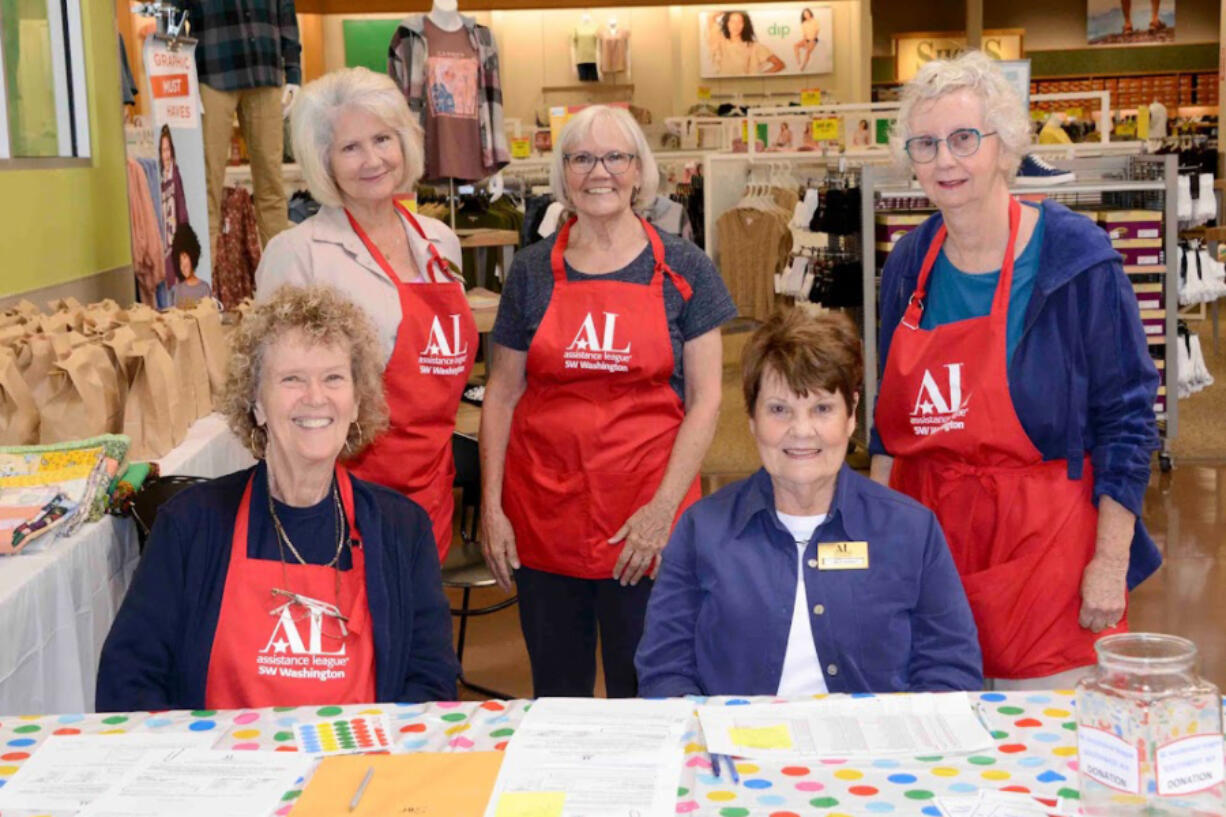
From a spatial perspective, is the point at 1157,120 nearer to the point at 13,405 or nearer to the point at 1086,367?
the point at 1086,367

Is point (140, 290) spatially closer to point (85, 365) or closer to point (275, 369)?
point (85, 365)

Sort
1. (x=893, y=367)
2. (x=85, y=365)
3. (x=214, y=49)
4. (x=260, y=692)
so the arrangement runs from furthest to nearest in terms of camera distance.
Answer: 1. (x=214, y=49)
2. (x=85, y=365)
3. (x=893, y=367)
4. (x=260, y=692)

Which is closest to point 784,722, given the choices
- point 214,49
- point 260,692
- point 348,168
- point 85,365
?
point 260,692

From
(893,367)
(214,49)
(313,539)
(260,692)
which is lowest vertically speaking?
(260,692)

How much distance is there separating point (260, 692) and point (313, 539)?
0.26 metres

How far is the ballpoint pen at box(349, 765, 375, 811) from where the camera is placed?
163cm

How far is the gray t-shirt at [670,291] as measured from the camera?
3082 millimetres

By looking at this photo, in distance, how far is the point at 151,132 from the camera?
515cm

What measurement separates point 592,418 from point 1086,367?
41.2 inches

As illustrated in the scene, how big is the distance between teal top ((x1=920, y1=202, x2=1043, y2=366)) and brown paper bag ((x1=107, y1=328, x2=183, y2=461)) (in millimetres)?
1831

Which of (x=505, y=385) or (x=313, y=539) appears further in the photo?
(x=505, y=385)

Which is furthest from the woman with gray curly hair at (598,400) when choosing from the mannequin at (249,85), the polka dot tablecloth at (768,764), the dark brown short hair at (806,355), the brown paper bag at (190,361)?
the mannequin at (249,85)

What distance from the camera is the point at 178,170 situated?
505cm

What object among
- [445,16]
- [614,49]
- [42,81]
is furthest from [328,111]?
[614,49]
